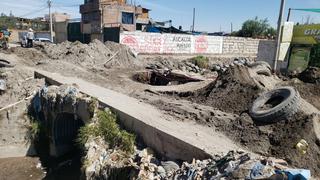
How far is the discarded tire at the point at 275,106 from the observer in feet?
24.4

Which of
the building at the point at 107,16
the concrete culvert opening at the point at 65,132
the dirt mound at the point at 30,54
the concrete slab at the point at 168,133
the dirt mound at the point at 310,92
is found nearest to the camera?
the concrete slab at the point at 168,133

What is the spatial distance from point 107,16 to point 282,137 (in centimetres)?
3002

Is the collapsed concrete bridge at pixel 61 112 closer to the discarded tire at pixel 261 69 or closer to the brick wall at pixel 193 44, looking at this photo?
the discarded tire at pixel 261 69

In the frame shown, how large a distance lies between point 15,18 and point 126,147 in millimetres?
59486

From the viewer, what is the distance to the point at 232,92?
392 inches

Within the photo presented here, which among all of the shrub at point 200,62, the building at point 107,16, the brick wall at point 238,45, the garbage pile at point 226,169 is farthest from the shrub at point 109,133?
the brick wall at point 238,45

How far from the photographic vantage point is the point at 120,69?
65.1 feet

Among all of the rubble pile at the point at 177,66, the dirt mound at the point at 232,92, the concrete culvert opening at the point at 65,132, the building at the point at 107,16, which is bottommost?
the concrete culvert opening at the point at 65,132

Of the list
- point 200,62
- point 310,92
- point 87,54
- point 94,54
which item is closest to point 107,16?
point 200,62

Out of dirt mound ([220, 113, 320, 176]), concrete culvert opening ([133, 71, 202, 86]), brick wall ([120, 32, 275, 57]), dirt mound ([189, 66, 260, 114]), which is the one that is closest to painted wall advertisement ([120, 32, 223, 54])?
brick wall ([120, 32, 275, 57])

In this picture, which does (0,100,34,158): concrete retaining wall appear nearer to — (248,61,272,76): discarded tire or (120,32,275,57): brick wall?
(248,61,272,76): discarded tire

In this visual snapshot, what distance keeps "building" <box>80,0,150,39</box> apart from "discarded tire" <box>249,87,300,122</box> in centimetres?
2429

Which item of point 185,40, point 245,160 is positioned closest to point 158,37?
point 185,40

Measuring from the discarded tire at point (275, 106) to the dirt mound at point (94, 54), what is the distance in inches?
528
